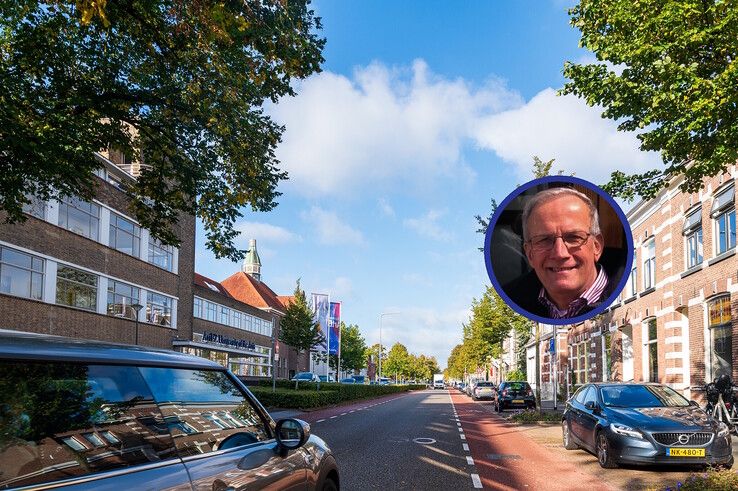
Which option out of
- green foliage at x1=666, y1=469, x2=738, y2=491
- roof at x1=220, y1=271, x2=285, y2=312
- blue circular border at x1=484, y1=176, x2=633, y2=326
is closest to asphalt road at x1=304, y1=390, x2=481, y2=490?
green foliage at x1=666, y1=469, x2=738, y2=491

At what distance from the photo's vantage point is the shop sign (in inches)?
1836

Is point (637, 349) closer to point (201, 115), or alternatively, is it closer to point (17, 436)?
point (201, 115)

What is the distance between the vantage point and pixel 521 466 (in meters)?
10.7

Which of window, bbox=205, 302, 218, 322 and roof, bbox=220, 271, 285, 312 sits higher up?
roof, bbox=220, 271, 285, 312

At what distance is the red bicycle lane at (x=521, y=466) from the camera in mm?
8812

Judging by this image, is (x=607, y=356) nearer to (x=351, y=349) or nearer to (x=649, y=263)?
(x=649, y=263)

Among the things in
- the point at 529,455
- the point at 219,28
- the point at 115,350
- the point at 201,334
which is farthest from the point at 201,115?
the point at 201,334

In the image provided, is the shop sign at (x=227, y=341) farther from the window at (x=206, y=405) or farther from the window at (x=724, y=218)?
the window at (x=206, y=405)

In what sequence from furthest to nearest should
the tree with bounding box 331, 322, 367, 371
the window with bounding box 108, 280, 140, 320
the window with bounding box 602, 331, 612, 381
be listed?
the tree with bounding box 331, 322, 367, 371 → the window with bounding box 602, 331, 612, 381 → the window with bounding box 108, 280, 140, 320

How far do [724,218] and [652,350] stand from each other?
28.4ft

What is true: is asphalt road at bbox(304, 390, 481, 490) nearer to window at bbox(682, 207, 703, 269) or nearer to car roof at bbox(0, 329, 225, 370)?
car roof at bbox(0, 329, 225, 370)

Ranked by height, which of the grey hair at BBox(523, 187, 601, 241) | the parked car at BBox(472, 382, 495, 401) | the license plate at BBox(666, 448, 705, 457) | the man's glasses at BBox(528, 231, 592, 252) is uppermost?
the grey hair at BBox(523, 187, 601, 241)

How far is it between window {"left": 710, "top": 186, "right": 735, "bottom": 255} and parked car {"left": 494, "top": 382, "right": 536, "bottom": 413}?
11.8 meters

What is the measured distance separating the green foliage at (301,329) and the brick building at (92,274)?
15.0 meters
